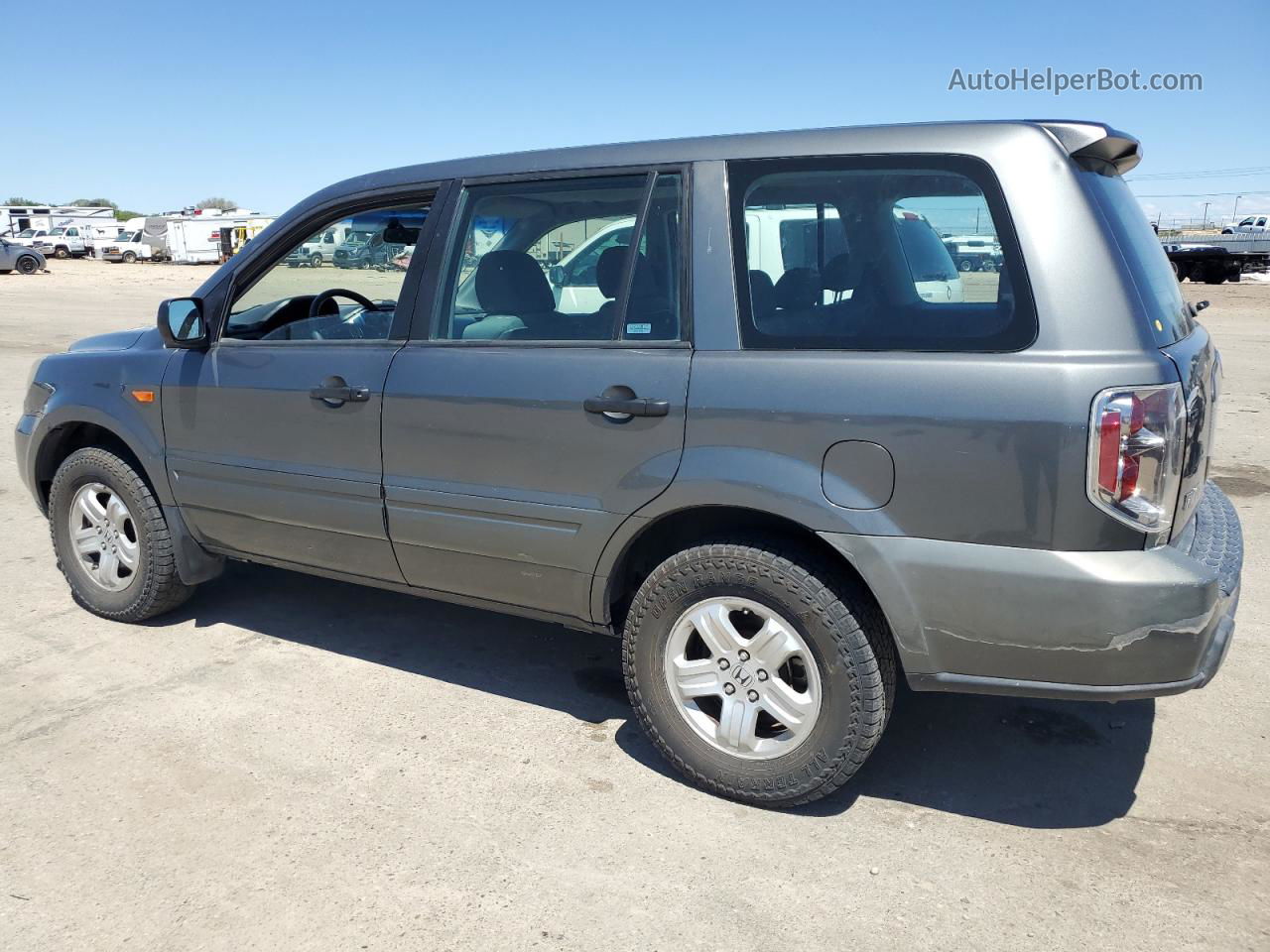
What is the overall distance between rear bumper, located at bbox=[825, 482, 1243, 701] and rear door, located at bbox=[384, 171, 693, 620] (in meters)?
0.74

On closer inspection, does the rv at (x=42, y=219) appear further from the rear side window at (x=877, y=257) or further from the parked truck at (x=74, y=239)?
the rear side window at (x=877, y=257)

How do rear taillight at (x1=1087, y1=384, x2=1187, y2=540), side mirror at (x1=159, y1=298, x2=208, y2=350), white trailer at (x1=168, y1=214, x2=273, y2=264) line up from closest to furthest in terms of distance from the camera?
rear taillight at (x1=1087, y1=384, x2=1187, y2=540) → side mirror at (x1=159, y1=298, x2=208, y2=350) → white trailer at (x1=168, y1=214, x2=273, y2=264)

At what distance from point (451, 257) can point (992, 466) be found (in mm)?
1995

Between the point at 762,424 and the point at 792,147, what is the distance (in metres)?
0.83

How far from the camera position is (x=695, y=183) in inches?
127

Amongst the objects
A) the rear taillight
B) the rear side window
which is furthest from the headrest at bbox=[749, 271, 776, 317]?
the rear taillight

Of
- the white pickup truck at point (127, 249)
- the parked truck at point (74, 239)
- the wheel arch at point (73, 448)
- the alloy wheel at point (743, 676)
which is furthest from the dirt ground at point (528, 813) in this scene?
the parked truck at point (74, 239)

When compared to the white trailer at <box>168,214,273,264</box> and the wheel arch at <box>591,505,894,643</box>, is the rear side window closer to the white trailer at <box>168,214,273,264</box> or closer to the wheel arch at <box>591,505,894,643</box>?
the wheel arch at <box>591,505,894,643</box>

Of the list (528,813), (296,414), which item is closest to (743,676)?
(528,813)

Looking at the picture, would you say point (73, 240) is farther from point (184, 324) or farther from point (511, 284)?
point (511, 284)

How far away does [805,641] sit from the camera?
304 cm

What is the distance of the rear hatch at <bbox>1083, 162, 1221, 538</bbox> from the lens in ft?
9.14

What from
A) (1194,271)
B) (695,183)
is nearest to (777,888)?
(695,183)

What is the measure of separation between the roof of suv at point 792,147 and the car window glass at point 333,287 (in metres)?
0.20
